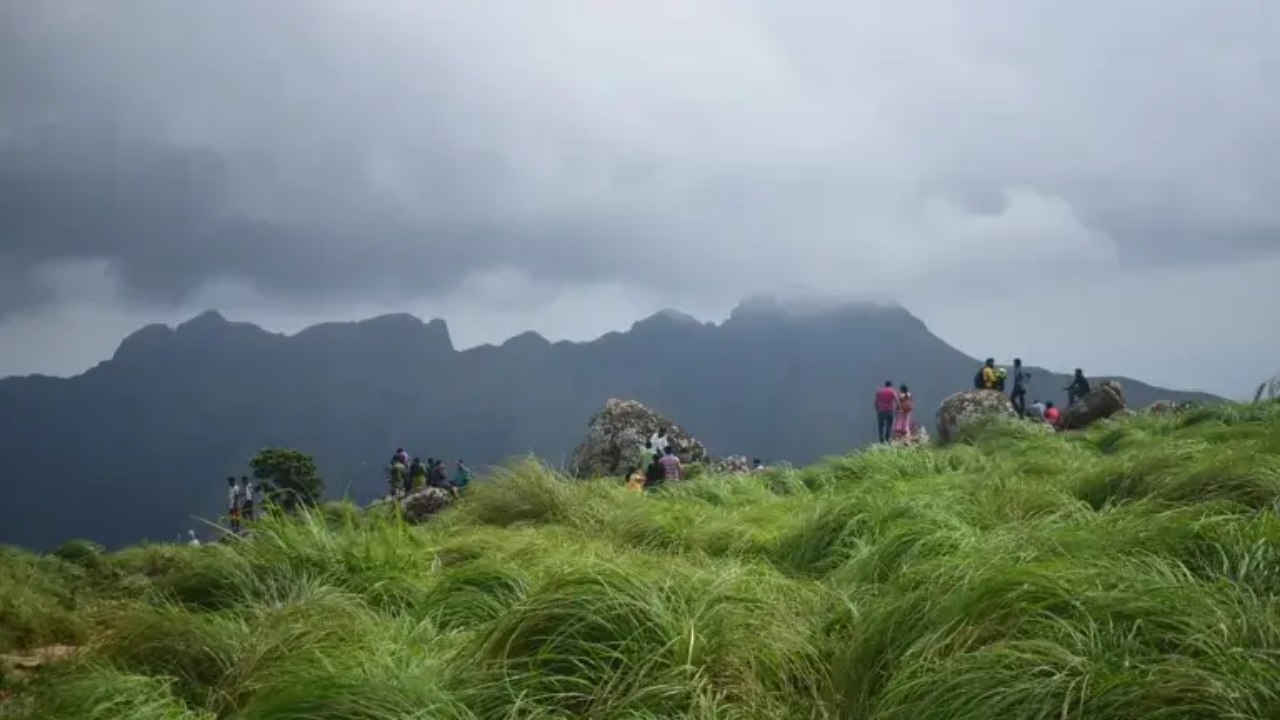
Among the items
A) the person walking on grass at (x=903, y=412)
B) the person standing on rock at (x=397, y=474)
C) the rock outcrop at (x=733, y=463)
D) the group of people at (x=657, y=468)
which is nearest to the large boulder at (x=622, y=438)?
the rock outcrop at (x=733, y=463)

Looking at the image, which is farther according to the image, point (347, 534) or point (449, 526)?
point (449, 526)

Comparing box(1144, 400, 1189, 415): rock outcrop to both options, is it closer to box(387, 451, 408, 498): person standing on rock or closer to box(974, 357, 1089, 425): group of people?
box(974, 357, 1089, 425): group of people

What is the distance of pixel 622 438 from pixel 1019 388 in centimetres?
895

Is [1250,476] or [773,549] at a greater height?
[1250,476]

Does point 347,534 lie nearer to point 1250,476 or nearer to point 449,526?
point 449,526

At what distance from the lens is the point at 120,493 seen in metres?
109

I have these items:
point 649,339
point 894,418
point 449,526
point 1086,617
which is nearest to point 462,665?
point 1086,617

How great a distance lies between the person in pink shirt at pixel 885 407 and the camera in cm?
1889

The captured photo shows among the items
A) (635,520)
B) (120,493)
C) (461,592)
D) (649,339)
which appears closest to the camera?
(461,592)

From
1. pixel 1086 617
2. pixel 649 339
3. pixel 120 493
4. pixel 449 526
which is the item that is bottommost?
pixel 120 493

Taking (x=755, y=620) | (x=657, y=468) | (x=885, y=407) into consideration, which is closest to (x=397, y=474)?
(x=657, y=468)

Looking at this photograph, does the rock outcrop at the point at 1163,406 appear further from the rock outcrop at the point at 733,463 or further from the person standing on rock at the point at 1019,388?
the rock outcrop at the point at 733,463

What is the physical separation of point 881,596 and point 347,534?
3628mm

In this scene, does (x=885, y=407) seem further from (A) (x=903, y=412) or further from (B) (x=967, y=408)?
(B) (x=967, y=408)
